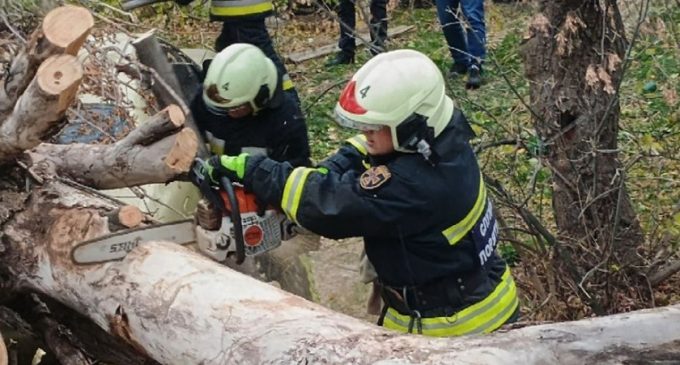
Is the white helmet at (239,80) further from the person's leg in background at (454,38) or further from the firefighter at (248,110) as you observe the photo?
the person's leg in background at (454,38)

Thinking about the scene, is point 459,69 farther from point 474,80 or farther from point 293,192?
point 293,192

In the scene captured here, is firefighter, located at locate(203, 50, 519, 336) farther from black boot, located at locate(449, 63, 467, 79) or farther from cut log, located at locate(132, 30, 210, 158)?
black boot, located at locate(449, 63, 467, 79)

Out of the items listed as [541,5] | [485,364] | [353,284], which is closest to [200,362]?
[485,364]

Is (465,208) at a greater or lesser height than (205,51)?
greater

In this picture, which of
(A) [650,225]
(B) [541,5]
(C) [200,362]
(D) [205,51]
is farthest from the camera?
(D) [205,51]

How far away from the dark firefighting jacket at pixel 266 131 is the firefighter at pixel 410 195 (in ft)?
3.73

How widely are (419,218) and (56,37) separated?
1.37m

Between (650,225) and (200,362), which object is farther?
(650,225)

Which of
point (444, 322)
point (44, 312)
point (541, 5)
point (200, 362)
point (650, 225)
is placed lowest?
point (650, 225)

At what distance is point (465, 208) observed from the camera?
10.9 feet

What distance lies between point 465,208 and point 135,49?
2.27 meters

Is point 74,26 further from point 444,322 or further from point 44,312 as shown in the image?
point 444,322

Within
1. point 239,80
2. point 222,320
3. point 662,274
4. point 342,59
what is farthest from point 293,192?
point 342,59

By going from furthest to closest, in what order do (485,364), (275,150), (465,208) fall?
1. (275,150)
2. (465,208)
3. (485,364)
